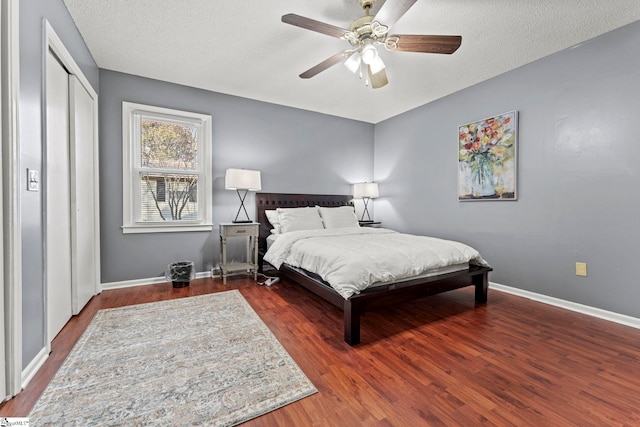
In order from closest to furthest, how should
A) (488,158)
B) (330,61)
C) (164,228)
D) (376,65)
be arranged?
(376,65), (330,61), (488,158), (164,228)

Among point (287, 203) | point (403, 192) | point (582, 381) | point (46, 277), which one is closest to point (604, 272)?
point (582, 381)

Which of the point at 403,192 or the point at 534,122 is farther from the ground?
the point at 534,122

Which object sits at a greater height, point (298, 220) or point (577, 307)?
point (298, 220)

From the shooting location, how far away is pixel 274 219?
4043mm

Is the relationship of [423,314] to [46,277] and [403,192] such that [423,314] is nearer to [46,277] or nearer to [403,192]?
[403,192]

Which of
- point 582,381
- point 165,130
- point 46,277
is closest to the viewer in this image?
point 582,381

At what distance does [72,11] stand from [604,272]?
5241mm

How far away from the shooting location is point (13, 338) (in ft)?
4.66

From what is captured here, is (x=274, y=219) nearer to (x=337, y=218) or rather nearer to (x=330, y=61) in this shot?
(x=337, y=218)

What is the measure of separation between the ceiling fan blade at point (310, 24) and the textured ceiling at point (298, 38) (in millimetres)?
318

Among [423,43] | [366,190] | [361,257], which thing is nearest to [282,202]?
[366,190]

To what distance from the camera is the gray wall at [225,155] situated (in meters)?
3.30

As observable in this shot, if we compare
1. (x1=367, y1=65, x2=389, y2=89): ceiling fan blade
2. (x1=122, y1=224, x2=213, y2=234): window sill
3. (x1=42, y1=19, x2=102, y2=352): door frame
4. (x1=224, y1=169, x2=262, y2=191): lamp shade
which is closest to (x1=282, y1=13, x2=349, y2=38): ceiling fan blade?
(x1=367, y1=65, x2=389, y2=89): ceiling fan blade

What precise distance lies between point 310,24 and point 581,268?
3334mm
